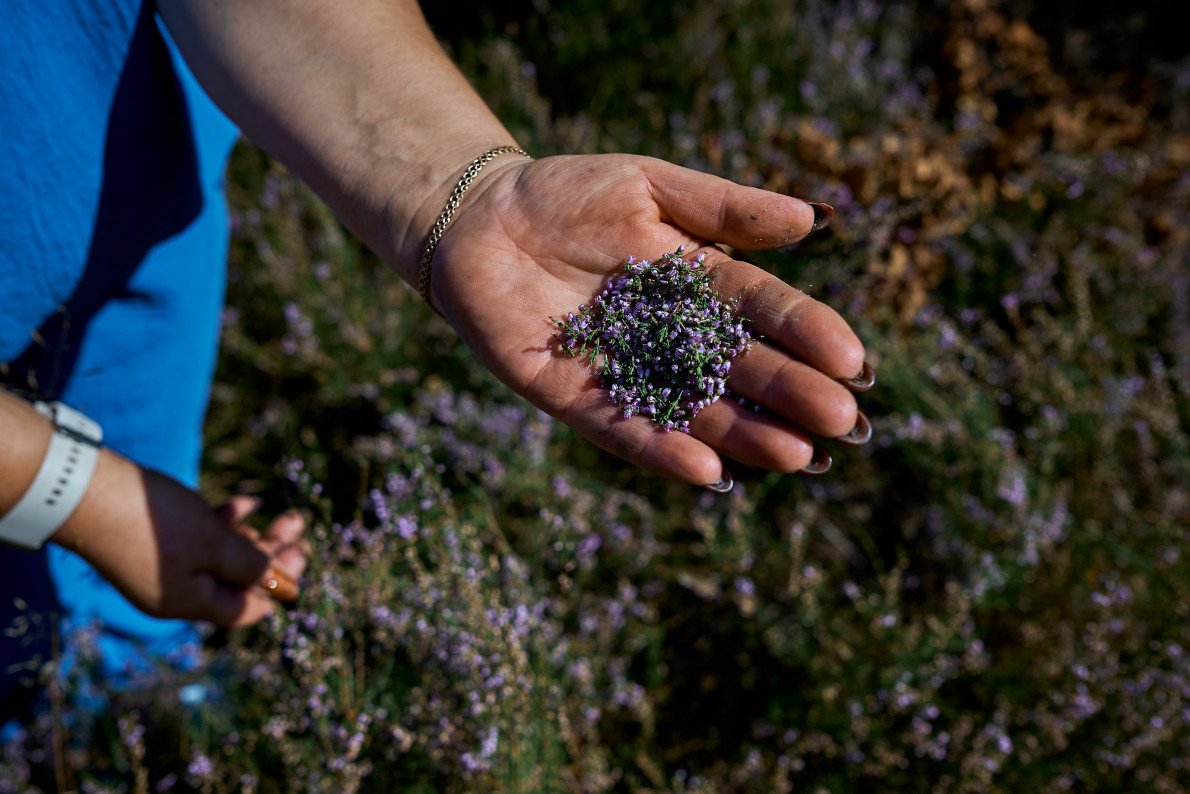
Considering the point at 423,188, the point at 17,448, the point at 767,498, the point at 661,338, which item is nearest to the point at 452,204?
the point at 423,188

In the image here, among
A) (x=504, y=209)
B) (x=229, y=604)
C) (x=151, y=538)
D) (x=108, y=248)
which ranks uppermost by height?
(x=504, y=209)

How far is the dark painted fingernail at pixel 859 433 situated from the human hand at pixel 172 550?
4.27 ft

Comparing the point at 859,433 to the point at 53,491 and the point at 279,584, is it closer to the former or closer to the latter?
the point at 279,584

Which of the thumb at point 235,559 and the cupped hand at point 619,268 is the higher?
the cupped hand at point 619,268

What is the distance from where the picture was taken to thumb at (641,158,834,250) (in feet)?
5.09

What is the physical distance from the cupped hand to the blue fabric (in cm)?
77

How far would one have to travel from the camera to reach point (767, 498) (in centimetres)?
285

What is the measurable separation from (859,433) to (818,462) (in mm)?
91

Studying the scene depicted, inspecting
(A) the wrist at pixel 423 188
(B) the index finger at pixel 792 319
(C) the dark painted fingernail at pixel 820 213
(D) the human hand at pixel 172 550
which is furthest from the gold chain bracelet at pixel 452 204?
(D) the human hand at pixel 172 550

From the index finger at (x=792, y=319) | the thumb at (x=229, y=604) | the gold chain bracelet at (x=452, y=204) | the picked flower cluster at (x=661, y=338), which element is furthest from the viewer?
the thumb at (x=229, y=604)

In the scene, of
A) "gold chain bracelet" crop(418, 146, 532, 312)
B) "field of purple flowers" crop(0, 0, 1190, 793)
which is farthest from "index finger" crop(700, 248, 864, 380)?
"field of purple flowers" crop(0, 0, 1190, 793)

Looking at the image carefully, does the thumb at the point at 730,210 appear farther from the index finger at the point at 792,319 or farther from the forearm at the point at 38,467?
the forearm at the point at 38,467

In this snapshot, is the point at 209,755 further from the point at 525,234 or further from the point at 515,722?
the point at 525,234

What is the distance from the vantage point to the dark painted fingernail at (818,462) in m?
1.58
